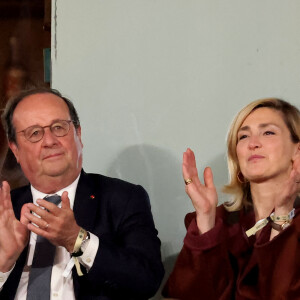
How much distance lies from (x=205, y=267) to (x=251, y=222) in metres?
0.20

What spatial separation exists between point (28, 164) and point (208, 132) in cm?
63

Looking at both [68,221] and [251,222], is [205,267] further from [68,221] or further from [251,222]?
[68,221]

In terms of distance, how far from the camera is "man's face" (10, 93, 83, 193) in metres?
1.49

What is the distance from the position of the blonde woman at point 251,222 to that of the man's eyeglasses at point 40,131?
37 cm

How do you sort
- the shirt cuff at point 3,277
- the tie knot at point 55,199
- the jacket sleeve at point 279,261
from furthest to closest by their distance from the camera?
the tie knot at point 55,199
the shirt cuff at point 3,277
the jacket sleeve at point 279,261

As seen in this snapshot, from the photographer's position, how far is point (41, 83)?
2314 mm

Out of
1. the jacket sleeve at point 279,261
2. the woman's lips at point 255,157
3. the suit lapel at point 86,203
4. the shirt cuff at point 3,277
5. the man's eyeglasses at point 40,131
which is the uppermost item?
the man's eyeglasses at point 40,131

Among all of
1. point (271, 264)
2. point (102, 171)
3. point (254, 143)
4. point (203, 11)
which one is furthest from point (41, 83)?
point (271, 264)

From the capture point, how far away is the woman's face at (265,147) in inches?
56.6

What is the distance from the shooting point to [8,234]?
53.1 inches

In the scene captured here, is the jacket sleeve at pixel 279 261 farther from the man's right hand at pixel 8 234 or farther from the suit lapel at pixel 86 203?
the man's right hand at pixel 8 234

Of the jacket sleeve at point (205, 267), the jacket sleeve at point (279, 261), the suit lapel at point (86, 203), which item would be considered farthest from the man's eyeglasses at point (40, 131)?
the jacket sleeve at point (279, 261)

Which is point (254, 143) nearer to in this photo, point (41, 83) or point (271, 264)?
point (271, 264)

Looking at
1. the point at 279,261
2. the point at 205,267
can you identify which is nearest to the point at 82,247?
the point at 205,267
